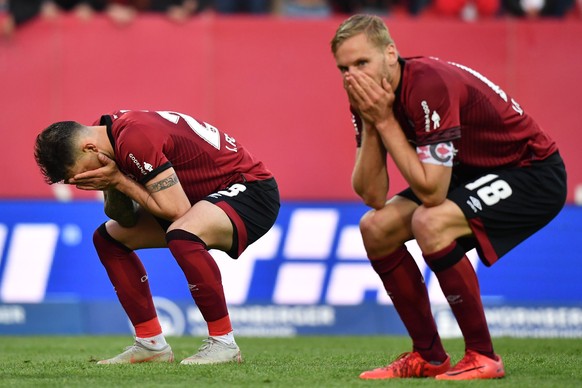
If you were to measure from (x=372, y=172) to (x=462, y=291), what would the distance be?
Result: 0.75 metres

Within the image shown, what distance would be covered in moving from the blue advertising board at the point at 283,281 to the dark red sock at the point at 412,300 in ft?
14.9

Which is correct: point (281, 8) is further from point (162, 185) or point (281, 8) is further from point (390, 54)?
point (390, 54)

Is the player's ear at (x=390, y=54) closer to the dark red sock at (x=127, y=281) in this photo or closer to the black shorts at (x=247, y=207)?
the black shorts at (x=247, y=207)

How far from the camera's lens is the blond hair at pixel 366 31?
16.5ft

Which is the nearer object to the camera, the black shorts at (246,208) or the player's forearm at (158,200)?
the player's forearm at (158,200)

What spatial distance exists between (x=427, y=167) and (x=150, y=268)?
215 inches

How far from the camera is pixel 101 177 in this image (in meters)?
5.88

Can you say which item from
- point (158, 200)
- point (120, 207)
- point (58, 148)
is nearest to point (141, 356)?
point (120, 207)

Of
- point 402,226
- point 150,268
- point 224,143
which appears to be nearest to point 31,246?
point 150,268

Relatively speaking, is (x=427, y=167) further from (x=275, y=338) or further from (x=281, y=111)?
(x=281, y=111)

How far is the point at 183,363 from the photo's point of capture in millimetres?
5980

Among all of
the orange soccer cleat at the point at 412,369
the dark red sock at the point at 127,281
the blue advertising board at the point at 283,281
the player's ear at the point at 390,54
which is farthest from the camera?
the blue advertising board at the point at 283,281

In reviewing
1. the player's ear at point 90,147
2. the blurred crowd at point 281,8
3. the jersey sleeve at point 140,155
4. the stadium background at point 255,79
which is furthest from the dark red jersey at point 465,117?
the blurred crowd at point 281,8

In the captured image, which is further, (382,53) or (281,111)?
(281,111)
